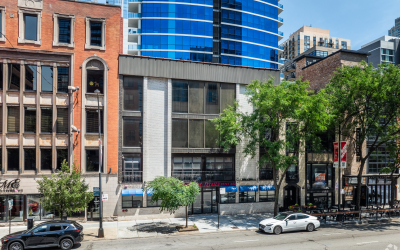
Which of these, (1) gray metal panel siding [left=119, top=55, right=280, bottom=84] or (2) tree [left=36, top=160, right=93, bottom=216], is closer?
(2) tree [left=36, top=160, right=93, bottom=216]

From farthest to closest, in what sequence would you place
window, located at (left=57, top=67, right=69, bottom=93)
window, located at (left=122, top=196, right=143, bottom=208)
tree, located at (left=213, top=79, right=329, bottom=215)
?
window, located at (left=122, top=196, right=143, bottom=208), window, located at (left=57, top=67, right=69, bottom=93), tree, located at (left=213, top=79, right=329, bottom=215)

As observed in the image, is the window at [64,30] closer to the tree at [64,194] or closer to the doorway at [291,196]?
the tree at [64,194]

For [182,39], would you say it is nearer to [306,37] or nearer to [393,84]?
[393,84]

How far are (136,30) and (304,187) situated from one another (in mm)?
45144

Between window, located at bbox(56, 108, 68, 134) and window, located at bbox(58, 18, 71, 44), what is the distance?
20.1 feet

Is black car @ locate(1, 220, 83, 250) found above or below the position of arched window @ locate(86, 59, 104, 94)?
below

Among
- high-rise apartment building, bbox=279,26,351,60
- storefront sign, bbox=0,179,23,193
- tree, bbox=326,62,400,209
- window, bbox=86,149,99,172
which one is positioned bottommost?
storefront sign, bbox=0,179,23,193

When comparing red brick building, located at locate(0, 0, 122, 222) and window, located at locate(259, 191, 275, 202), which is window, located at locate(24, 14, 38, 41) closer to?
red brick building, located at locate(0, 0, 122, 222)

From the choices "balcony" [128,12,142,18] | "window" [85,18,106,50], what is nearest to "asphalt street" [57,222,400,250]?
"window" [85,18,106,50]

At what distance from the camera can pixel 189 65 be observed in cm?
2661

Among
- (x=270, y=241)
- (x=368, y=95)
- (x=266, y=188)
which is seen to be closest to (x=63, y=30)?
(x=270, y=241)

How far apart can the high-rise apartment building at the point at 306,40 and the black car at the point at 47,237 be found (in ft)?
340

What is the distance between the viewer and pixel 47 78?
2391cm

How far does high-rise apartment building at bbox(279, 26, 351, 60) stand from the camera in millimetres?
105312
